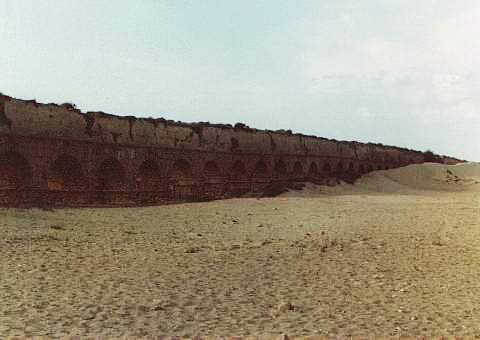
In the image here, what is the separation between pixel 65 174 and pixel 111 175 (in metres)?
1.79

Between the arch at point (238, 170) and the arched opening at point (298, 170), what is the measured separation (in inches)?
215

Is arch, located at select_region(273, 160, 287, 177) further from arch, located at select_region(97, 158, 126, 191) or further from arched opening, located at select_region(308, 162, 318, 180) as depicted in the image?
arch, located at select_region(97, 158, 126, 191)

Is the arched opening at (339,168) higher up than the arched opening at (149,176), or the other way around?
the arched opening at (339,168)

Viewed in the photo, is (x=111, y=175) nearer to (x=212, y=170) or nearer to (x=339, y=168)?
(x=212, y=170)

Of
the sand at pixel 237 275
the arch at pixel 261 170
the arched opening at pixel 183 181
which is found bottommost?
the sand at pixel 237 275

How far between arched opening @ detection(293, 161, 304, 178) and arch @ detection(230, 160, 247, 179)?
17.9 feet

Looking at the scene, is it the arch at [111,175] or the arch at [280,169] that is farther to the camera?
the arch at [280,169]

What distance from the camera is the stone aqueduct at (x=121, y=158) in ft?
46.7

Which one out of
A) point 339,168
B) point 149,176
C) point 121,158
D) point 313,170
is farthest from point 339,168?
point 121,158

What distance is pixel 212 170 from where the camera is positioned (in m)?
22.0

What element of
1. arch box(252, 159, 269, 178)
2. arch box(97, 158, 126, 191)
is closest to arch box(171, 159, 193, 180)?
arch box(97, 158, 126, 191)

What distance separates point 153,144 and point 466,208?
1137 centimetres

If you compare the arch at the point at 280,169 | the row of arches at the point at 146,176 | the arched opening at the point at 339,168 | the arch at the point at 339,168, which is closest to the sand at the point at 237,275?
the row of arches at the point at 146,176

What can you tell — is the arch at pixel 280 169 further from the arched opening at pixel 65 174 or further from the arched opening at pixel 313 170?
the arched opening at pixel 65 174
